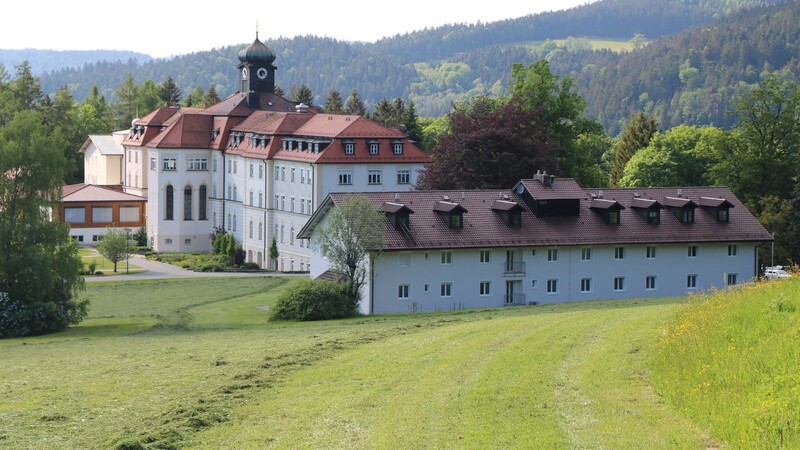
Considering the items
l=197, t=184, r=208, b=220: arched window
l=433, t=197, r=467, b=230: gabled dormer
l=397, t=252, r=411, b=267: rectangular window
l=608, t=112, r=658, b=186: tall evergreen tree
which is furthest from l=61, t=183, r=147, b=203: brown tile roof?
l=397, t=252, r=411, b=267: rectangular window

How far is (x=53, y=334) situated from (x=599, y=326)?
2808 centimetres

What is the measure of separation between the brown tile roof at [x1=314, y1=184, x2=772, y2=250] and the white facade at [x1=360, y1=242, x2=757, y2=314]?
1.62 feet

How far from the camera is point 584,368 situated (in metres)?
25.7

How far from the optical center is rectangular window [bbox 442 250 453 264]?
198 ft

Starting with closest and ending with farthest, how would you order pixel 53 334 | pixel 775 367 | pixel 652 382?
pixel 775 367 < pixel 652 382 < pixel 53 334

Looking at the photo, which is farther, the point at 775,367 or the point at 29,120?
the point at 29,120

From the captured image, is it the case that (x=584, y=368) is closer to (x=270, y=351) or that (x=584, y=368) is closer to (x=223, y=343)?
(x=270, y=351)

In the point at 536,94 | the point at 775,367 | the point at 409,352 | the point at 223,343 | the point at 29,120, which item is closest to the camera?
the point at 775,367

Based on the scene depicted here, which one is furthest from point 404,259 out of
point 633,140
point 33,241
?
point 633,140

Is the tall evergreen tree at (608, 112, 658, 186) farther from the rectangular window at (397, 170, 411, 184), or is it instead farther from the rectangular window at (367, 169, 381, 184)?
the rectangular window at (367, 169, 381, 184)

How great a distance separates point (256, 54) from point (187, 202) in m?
14.1

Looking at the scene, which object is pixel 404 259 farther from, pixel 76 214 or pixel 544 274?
pixel 76 214

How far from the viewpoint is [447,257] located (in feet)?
199

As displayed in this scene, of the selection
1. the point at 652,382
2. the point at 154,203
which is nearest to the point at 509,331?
the point at 652,382
